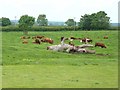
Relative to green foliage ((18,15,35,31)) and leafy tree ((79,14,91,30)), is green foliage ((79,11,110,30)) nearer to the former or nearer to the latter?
leafy tree ((79,14,91,30))

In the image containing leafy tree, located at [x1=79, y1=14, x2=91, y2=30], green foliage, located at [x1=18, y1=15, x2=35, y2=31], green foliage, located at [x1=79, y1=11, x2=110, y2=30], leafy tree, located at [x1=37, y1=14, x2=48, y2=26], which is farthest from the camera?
leafy tree, located at [x1=37, y1=14, x2=48, y2=26]

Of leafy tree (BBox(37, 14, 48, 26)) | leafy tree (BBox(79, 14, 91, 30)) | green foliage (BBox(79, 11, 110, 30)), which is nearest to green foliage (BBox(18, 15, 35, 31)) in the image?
green foliage (BBox(79, 11, 110, 30))

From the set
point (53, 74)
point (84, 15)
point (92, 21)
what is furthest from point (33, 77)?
point (84, 15)

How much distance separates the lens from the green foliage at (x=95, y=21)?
297 ft

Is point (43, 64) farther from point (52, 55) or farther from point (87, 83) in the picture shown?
point (87, 83)

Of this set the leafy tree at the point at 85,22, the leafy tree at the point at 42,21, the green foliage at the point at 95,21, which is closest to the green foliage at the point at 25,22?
the green foliage at the point at 95,21

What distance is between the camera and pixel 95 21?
295 feet

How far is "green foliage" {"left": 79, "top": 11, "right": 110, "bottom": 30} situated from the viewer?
3563 inches

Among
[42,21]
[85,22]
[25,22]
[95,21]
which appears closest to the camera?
[25,22]

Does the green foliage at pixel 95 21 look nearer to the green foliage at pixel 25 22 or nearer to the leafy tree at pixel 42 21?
the green foliage at pixel 25 22

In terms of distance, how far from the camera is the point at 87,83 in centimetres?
1270

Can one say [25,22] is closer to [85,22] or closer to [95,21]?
[95,21]

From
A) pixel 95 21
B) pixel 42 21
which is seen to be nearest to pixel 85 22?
pixel 95 21

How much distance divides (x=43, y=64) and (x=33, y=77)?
4.75m
